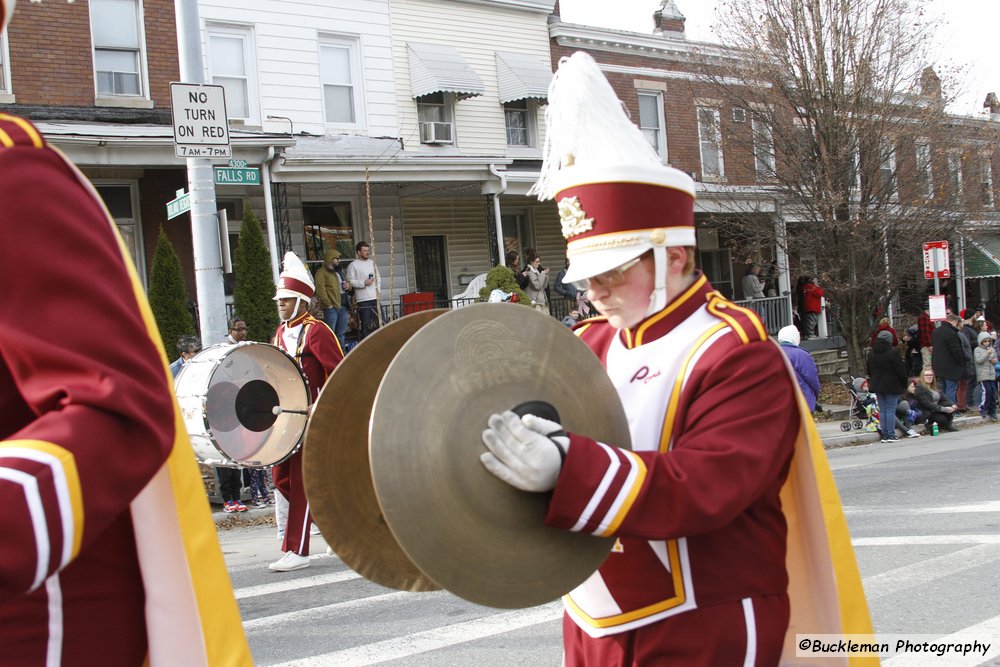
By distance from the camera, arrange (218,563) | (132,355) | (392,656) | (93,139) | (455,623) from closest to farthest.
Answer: (132,355)
(218,563)
(392,656)
(455,623)
(93,139)

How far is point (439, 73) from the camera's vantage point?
1966cm

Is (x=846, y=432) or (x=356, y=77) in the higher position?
(x=356, y=77)

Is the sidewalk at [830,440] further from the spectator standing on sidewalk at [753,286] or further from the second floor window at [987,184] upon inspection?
the second floor window at [987,184]

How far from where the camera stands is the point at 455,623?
235 inches

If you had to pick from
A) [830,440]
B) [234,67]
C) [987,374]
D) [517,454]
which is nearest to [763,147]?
[987,374]

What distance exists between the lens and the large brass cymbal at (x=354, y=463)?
220 cm

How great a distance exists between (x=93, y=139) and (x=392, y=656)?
1172cm

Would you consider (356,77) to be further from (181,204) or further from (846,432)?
(846,432)

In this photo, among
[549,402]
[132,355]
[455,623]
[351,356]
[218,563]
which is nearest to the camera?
[132,355]

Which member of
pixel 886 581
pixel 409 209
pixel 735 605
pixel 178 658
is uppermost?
pixel 409 209

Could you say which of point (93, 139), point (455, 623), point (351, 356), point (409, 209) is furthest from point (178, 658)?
point (409, 209)

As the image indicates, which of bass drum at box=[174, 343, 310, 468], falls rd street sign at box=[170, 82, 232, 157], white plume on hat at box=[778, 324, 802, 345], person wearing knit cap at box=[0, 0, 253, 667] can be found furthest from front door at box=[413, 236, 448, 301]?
person wearing knit cap at box=[0, 0, 253, 667]

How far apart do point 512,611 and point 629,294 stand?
4.40m

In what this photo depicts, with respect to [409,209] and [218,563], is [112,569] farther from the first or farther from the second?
[409,209]
